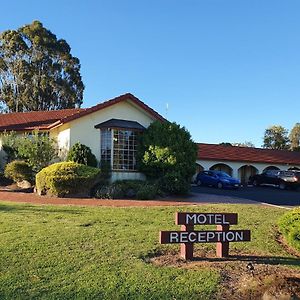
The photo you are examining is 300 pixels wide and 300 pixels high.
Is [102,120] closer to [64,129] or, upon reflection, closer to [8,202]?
[64,129]

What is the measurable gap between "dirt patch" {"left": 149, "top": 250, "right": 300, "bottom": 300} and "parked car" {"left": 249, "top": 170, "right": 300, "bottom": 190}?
79.4 feet

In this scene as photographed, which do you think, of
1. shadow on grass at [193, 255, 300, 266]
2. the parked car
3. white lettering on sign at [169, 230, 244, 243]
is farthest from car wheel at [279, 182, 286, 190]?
white lettering on sign at [169, 230, 244, 243]

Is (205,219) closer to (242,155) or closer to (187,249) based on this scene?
(187,249)

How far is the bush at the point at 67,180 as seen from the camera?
59.1 ft

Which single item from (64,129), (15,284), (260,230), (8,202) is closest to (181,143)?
(64,129)

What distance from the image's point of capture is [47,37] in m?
46.2

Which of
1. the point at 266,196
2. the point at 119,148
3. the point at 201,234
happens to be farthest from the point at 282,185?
the point at 201,234

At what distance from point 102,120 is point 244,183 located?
1943 centimetres

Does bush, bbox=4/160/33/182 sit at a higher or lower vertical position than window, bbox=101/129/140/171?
lower

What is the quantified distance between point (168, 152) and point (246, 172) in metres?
20.1

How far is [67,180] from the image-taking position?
59.1ft

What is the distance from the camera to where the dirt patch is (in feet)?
19.5

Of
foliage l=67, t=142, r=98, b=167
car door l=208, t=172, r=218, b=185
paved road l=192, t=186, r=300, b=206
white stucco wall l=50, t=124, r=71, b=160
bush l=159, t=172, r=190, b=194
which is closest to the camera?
bush l=159, t=172, r=190, b=194

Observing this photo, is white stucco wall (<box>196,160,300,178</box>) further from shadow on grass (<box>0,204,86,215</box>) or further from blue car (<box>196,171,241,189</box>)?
shadow on grass (<box>0,204,86,215</box>)
